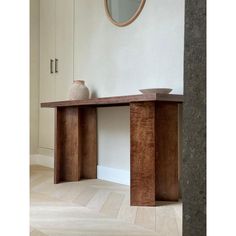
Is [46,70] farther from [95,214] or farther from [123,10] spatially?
[95,214]

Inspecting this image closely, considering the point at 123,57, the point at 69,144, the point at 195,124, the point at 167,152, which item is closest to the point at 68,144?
the point at 69,144

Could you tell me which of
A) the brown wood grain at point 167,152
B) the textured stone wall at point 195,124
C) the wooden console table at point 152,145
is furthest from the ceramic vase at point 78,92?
the textured stone wall at point 195,124

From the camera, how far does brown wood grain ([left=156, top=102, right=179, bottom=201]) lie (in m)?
2.21

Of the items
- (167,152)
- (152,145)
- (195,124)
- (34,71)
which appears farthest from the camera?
(34,71)

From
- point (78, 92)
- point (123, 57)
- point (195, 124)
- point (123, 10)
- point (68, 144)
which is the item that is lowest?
point (68, 144)

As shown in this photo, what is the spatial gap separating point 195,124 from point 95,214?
4.35 ft

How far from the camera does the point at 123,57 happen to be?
9.22ft

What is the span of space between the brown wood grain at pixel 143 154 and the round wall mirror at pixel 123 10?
964mm

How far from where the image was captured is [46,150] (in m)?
3.97

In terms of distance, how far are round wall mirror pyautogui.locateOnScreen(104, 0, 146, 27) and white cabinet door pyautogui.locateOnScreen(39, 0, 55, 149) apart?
3.69ft

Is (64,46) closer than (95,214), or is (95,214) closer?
(95,214)

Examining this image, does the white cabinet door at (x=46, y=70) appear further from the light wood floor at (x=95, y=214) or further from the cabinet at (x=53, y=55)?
the light wood floor at (x=95, y=214)

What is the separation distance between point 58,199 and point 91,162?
869 mm
